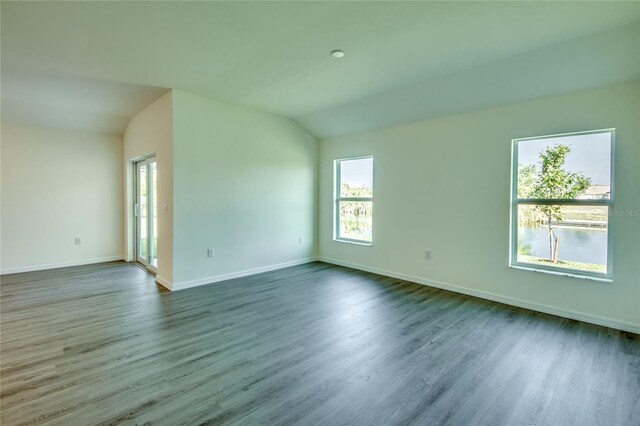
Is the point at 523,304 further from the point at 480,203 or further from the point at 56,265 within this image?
the point at 56,265

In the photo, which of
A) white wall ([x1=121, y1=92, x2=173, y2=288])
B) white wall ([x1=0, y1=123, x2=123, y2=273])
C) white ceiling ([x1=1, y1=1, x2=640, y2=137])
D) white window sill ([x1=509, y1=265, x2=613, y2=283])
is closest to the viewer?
white ceiling ([x1=1, y1=1, x2=640, y2=137])

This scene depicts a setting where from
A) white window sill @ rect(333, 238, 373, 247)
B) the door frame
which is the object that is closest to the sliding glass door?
the door frame

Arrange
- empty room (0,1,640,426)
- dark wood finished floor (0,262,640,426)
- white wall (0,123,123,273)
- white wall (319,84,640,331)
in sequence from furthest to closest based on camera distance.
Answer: white wall (0,123,123,273)
white wall (319,84,640,331)
empty room (0,1,640,426)
dark wood finished floor (0,262,640,426)

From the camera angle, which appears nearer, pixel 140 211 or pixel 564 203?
pixel 564 203

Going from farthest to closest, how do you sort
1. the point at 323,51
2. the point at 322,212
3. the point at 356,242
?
the point at 322,212
the point at 356,242
the point at 323,51

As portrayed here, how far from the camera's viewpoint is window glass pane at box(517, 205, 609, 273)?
309cm

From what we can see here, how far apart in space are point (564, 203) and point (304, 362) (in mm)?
3199

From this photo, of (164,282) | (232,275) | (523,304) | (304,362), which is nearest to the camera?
(304,362)

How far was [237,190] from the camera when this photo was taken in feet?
15.3

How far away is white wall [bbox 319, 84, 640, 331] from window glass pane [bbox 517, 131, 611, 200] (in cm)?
13

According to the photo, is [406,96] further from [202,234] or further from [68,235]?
[68,235]

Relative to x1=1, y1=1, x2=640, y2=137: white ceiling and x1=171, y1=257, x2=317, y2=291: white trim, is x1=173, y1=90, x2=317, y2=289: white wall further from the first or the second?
x1=1, y1=1, x2=640, y2=137: white ceiling

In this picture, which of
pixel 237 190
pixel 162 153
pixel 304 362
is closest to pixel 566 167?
pixel 304 362

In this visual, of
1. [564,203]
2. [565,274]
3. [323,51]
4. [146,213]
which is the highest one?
[323,51]
